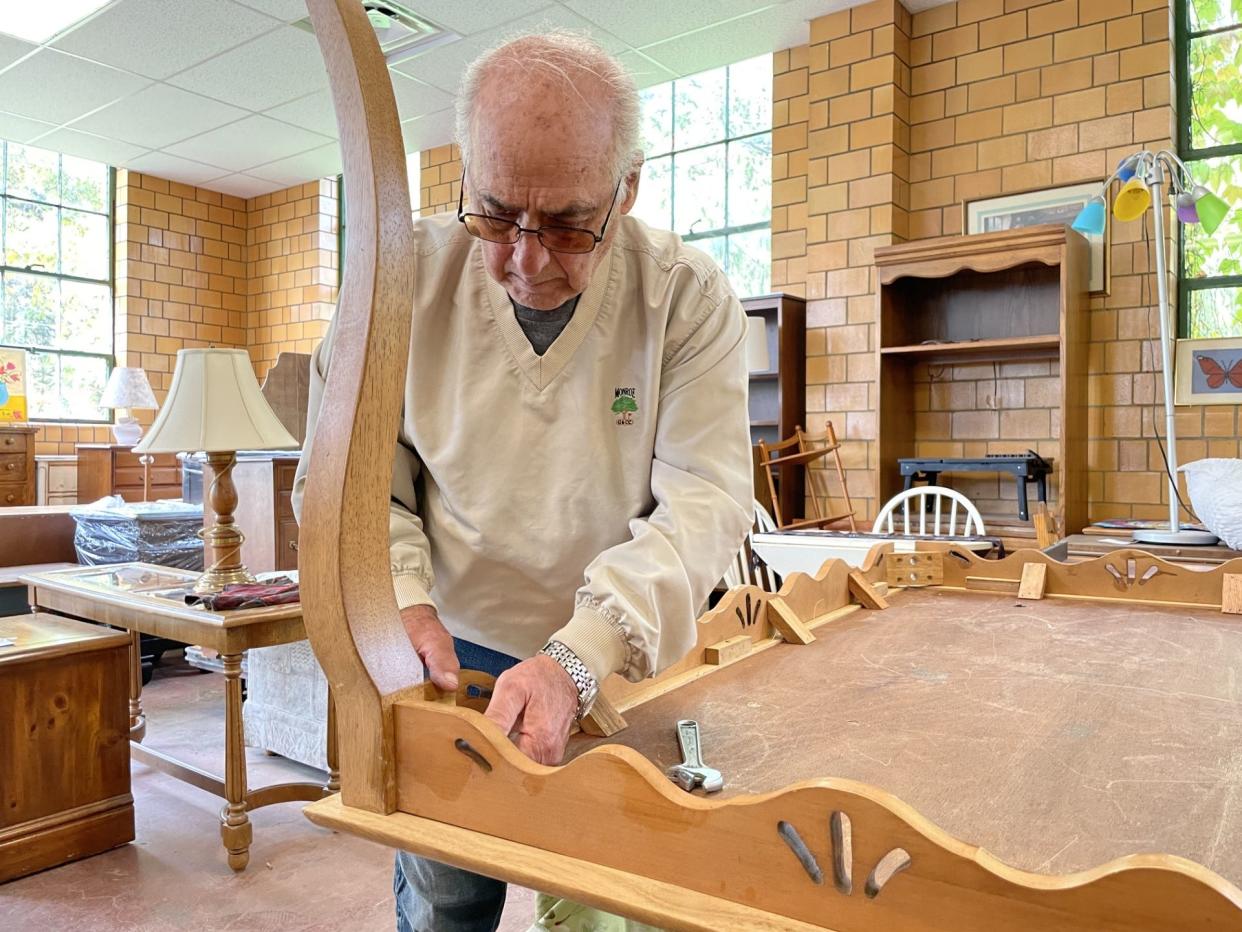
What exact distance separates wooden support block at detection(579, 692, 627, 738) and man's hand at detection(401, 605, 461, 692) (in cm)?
→ 14

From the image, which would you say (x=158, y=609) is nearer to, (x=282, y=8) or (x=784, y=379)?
(x=784, y=379)

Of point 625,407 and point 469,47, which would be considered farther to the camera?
point 469,47

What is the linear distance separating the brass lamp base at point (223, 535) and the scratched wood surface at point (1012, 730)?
1.83m

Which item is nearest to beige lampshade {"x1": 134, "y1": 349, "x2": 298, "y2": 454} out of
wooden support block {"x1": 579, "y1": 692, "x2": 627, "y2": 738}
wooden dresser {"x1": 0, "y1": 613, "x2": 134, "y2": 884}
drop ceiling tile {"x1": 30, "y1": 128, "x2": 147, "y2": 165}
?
wooden dresser {"x1": 0, "y1": 613, "x2": 134, "y2": 884}

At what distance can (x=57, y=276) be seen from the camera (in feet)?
23.4

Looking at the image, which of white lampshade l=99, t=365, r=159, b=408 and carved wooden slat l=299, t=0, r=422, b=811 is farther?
white lampshade l=99, t=365, r=159, b=408

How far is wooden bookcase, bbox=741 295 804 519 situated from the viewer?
4.75m

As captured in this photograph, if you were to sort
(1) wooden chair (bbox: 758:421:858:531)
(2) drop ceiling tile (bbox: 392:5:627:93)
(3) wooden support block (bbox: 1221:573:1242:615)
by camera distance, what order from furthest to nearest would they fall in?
(2) drop ceiling tile (bbox: 392:5:627:93) → (1) wooden chair (bbox: 758:421:858:531) → (3) wooden support block (bbox: 1221:573:1242:615)

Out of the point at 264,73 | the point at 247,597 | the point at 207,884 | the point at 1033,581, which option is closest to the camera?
the point at 1033,581

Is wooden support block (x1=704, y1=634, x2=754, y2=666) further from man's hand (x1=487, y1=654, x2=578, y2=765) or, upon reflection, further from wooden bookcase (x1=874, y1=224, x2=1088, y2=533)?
wooden bookcase (x1=874, y1=224, x2=1088, y2=533)

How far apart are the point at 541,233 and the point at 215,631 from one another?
181 centimetres

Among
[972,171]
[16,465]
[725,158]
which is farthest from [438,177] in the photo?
[972,171]

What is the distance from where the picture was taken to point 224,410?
2.62m

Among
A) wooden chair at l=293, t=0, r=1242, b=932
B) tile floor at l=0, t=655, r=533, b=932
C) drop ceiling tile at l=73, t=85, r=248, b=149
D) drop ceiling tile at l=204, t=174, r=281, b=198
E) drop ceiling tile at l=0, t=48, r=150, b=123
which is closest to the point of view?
wooden chair at l=293, t=0, r=1242, b=932
